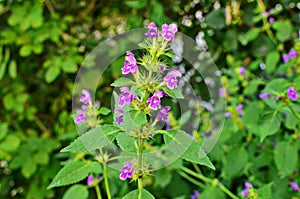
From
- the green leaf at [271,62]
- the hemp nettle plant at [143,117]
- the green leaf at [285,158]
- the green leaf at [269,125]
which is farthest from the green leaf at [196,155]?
the green leaf at [271,62]

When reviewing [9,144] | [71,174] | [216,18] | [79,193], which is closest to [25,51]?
[9,144]

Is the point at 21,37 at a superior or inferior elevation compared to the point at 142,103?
inferior

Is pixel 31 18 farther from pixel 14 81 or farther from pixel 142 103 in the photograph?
pixel 142 103

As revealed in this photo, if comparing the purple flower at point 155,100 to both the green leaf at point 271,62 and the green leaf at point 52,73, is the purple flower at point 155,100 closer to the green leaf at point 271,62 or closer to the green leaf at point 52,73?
the green leaf at point 271,62

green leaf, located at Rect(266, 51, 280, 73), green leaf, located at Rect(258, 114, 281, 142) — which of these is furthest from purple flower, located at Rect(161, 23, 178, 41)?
green leaf, located at Rect(266, 51, 280, 73)

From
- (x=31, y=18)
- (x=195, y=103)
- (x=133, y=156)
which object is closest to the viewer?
(x=133, y=156)

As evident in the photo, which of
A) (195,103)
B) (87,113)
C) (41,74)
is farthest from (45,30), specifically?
(87,113)
